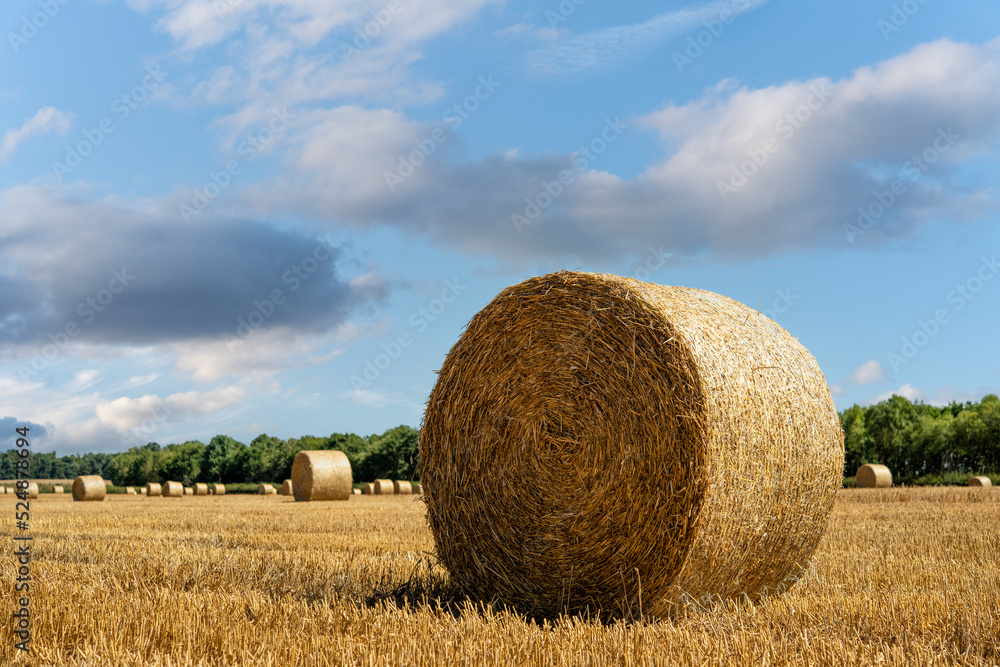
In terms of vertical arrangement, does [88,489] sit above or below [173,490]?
above

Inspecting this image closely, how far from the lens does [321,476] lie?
22.6m

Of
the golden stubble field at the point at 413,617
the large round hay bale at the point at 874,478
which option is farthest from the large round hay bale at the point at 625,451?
the large round hay bale at the point at 874,478

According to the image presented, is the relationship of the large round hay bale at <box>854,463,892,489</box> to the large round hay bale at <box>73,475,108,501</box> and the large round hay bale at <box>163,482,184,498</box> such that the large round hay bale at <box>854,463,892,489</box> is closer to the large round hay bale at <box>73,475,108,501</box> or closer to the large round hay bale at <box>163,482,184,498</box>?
the large round hay bale at <box>73,475,108,501</box>

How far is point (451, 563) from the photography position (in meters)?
6.53

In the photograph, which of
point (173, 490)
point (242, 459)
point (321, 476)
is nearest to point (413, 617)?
point (321, 476)

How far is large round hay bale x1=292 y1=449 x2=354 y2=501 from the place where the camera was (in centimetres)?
2258

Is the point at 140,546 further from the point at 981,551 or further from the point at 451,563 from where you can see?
the point at 981,551

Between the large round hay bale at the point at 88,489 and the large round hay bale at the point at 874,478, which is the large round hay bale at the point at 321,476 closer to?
the large round hay bale at the point at 88,489

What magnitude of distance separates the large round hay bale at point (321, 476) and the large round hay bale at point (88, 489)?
32.9ft

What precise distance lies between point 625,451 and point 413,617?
1.75m

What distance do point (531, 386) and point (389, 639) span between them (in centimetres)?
219

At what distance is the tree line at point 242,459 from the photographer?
171ft

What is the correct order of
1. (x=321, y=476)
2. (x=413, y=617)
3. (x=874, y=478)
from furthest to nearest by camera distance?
1. (x=874, y=478)
2. (x=321, y=476)
3. (x=413, y=617)

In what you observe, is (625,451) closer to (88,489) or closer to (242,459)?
(88,489)
